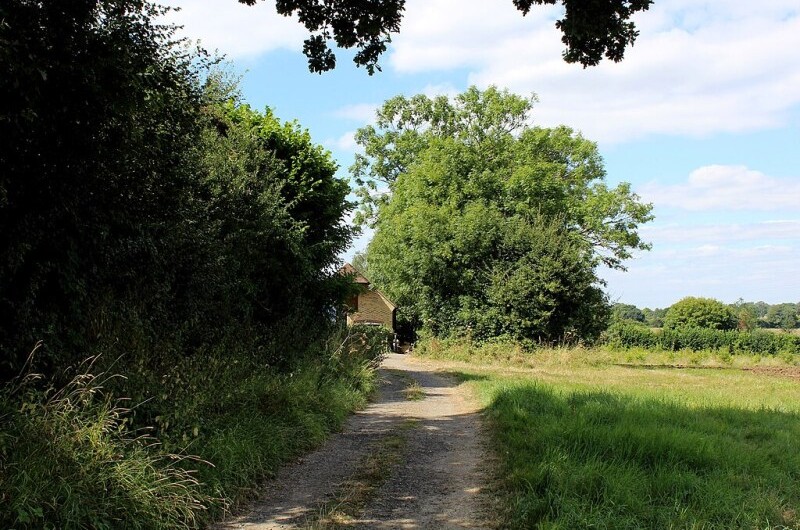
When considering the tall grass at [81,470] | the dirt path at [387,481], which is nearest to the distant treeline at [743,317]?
the dirt path at [387,481]

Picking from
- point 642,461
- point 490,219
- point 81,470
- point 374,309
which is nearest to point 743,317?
point 374,309

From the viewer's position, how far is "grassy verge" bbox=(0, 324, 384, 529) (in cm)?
462

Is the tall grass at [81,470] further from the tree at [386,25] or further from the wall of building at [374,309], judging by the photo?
the wall of building at [374,309]

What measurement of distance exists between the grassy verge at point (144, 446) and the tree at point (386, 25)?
4282mm

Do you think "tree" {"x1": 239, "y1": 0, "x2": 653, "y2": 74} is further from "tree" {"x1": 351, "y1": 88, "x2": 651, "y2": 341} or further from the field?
"tree" {"x1": 351, "y1": 88, "x2": 651, "y2": 341}

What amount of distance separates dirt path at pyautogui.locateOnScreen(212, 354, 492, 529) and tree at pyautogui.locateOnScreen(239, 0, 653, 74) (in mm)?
5066

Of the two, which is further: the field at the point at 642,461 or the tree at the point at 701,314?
the tree at the point at 701,314

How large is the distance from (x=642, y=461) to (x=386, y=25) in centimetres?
607

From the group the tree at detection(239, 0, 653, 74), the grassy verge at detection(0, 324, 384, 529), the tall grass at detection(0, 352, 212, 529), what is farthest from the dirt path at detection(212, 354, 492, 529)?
the tree at detection(239, 0, 653, 74)

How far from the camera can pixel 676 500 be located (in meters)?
5.95

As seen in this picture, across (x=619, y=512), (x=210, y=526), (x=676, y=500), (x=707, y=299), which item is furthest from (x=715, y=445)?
(x=707, y=299)

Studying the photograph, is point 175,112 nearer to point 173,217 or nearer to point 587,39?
point 173,217

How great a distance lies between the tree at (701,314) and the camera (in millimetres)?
50906

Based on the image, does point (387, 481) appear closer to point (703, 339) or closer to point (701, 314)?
point (703, 339)
